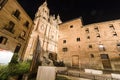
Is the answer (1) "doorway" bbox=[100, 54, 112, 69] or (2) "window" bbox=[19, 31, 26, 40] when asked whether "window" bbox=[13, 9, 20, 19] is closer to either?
(2) "window" bbox=[19, 31, 26, 40]

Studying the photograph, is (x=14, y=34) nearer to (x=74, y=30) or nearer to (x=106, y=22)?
(x=74, y=30)

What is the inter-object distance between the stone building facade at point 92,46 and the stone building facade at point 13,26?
13.1 meters

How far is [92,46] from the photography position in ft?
66.3

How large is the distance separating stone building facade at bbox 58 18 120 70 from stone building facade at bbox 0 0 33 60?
13.1m

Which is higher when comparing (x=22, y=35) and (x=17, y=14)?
(x=17, y=14)

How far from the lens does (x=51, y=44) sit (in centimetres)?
2564

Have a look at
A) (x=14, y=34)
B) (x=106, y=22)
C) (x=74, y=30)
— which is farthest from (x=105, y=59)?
(x=14, y=34)

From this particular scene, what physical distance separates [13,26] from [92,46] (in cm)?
1895

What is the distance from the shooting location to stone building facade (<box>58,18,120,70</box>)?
17.7 m

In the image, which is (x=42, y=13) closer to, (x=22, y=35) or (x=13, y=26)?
(x=22, y=35)

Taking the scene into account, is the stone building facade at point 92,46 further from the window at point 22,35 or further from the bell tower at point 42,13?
the window at point 22,35

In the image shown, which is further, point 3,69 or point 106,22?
point 106,22

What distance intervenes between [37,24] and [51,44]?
7.99 meters

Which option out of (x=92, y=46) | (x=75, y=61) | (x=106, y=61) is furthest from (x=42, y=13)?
(x=106, y=61)
